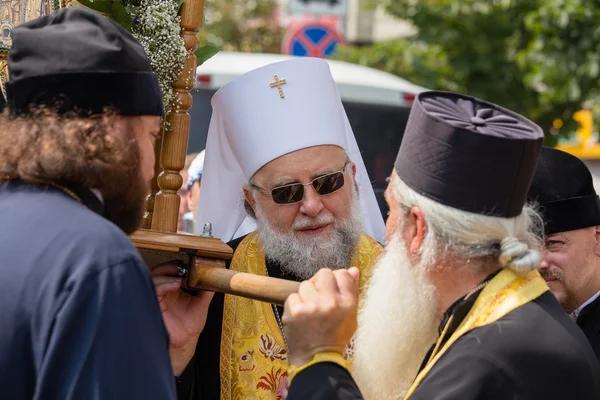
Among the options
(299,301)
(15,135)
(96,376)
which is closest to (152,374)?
(96,376)

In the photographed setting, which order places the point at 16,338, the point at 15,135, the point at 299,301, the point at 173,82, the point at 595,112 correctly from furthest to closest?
the point at 595,112
the point at 173,82
the point at 299,301
the point at 15,135
the point at 16,338

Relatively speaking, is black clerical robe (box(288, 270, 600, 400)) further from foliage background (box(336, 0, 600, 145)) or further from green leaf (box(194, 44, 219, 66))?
foliage background (box(336, 0, 600, 145))

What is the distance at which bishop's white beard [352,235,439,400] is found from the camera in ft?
8.90

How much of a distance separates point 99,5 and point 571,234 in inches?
88.3

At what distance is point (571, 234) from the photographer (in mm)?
4164

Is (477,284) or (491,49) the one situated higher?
(477,284)

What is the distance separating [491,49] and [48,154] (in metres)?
Answer: 9.40

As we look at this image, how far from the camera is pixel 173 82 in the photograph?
3.52m

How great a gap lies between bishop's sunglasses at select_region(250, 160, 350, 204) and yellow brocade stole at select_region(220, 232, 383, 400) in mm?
455

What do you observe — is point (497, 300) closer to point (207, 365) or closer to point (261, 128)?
point (207, 365)

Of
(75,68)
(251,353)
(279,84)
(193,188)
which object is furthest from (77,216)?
(193,188)

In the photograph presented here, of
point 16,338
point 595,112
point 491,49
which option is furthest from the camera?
point 491,49

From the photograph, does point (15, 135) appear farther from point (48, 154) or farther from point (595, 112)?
point (595, 112)

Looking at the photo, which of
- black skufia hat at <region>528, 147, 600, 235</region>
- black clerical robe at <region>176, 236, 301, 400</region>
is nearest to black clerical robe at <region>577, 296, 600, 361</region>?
black skufia hat at <region>528, 147, 600, 235</region>
